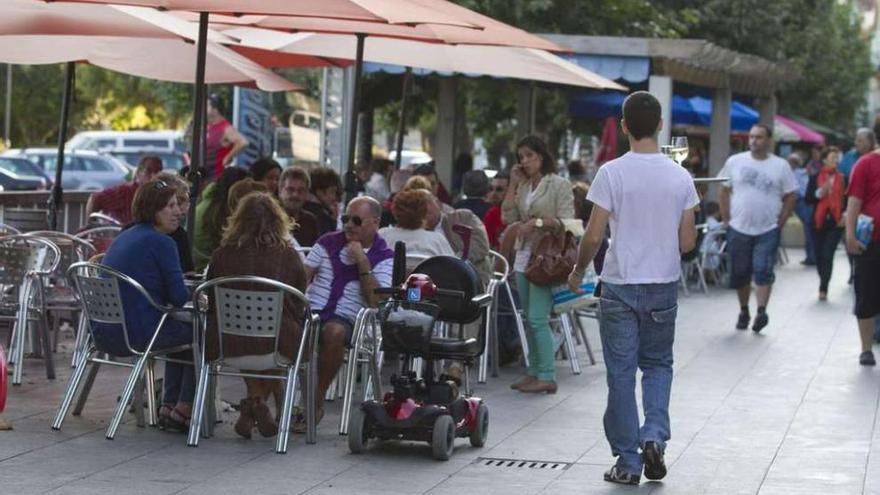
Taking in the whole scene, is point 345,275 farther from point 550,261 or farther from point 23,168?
point 23,168

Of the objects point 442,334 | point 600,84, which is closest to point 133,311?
point 442,334

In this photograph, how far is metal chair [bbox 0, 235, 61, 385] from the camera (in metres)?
10.9

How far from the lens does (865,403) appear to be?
11.4 meters

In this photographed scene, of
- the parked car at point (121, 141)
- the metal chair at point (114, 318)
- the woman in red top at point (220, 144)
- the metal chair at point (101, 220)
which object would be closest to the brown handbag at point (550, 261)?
the metal chair at point (114, 318)

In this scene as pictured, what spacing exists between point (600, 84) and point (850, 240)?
3232 mm

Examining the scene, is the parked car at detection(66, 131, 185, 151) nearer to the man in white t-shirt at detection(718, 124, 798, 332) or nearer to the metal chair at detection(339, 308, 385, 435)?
the man in white t-shirt at detection(718, 124, 798, 332)

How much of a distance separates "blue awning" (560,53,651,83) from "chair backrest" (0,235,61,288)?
37.7 ft

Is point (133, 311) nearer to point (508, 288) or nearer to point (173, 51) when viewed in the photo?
point (508, 288)

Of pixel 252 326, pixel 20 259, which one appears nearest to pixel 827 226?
pixel 20 259

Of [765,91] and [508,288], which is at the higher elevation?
[765,91]

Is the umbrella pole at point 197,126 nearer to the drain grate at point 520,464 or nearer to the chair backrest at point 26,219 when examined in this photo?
the drain grate at point 520,464

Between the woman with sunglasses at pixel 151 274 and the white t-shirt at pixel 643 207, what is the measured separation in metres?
2.33

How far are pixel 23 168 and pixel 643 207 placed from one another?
31.1m

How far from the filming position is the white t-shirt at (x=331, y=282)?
32.0ft
